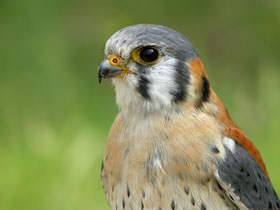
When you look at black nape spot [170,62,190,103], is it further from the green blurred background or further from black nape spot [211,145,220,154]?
the green blurred background

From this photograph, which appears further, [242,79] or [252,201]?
[242,79]

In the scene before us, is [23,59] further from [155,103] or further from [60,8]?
[155,103]

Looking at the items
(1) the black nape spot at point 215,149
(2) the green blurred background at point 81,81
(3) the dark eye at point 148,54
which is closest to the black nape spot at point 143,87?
(3) the dark eye at point 148,54

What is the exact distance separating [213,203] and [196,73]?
779mm

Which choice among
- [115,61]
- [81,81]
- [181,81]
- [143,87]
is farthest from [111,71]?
[81,81]

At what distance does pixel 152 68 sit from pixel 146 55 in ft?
0.28

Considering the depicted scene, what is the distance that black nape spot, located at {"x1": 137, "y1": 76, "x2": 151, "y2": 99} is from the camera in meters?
3.40

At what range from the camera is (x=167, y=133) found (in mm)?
3479

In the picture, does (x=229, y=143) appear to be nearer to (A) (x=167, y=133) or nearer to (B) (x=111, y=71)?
(A) (x=167, y=133)

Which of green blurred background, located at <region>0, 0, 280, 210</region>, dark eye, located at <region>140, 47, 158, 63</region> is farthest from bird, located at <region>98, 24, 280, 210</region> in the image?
green blurred background, located at <region>0, 0, 280, 210</region>

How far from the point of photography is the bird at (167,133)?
340 cm

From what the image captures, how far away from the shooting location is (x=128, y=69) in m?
3.44

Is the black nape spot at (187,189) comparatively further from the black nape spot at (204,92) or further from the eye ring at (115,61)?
the eye ring at (115,61)

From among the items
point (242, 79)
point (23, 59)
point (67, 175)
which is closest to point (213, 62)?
point (242, 79)
